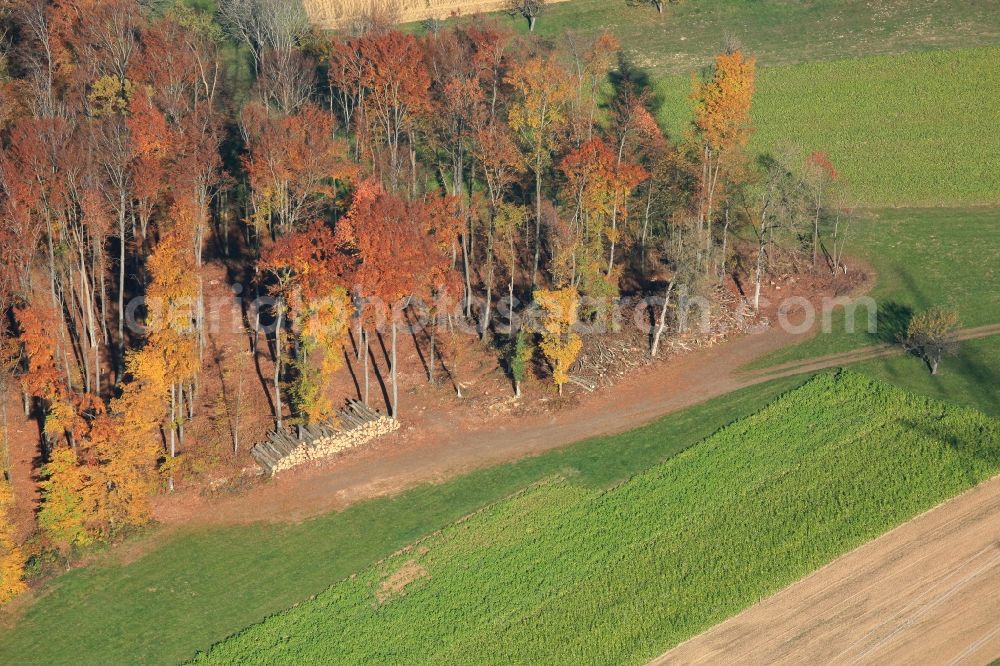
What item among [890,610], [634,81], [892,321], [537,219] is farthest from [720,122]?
[890,610]

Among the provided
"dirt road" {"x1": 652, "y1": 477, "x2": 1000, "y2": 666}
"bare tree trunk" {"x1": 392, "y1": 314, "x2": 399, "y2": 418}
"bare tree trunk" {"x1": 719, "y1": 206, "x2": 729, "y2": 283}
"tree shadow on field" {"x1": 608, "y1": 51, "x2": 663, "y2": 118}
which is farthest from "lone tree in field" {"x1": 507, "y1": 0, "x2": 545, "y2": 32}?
"dirt road" {"x1": 652, "y1": 477, "x2": 1000, "y2": 666}

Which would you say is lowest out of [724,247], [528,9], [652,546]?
[652,546]

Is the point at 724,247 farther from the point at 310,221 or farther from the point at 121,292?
the point at 121,292

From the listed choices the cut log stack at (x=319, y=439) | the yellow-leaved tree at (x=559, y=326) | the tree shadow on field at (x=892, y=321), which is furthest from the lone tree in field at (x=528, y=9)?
the cut log stack at (x=319, y=439)

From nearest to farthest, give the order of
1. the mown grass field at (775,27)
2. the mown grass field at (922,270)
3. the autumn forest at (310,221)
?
the autumn forest at (310,221) < the mown grass field at (922,270) < the mown grass field at (775,27)

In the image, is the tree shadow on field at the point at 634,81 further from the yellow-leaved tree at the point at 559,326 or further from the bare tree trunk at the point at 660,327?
the yellow-leaved tree at the point at 559,326

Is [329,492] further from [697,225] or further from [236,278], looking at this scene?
[697,225]

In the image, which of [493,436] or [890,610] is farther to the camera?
[493,436]

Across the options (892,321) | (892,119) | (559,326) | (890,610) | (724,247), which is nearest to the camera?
(890,610)
